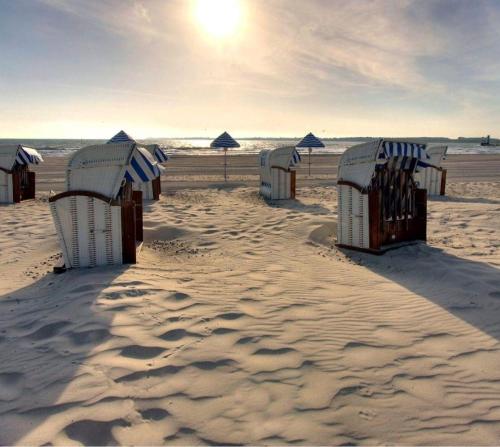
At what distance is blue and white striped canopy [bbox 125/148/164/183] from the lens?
635 cm

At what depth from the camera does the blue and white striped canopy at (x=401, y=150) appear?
7.08 meters

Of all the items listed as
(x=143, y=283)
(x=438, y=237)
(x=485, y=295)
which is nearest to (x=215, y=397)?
(x=143, y=283)

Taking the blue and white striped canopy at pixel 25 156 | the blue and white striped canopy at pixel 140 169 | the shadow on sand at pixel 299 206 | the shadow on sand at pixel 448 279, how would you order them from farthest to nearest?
the blue and white striped canopy at pixel 25 156
the shadow on sand at pixel 299 206
the blue and white striped canopy at pixel 140 169
the shadow on sand at pixel 448 279

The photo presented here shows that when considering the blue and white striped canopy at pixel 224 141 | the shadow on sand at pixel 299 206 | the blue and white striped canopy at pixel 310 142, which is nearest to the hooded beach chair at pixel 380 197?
the shadow on sand at pixel 299 206

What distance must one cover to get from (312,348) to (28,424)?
2.33m

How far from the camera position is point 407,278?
615 centimetres

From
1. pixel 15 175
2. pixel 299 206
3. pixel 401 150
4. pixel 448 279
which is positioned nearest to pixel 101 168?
pixel 401 150

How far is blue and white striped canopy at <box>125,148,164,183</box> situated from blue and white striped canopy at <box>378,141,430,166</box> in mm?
3936

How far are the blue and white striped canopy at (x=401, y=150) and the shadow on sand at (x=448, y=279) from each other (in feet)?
5.62

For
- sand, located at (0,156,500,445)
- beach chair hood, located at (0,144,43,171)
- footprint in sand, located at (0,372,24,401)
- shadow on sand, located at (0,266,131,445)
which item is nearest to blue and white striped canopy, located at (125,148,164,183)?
sand, located at (0,156,500,445)

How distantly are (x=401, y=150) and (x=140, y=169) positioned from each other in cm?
448

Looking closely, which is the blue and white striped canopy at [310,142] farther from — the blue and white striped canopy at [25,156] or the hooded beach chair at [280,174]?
the blue and white striped canopy at [25,156]

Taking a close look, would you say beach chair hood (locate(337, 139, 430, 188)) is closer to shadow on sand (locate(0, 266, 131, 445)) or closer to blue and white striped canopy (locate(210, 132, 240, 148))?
shadow on sand (locate(0, 266, 131, 445))

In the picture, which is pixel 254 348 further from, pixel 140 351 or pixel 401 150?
pixel 401 150
